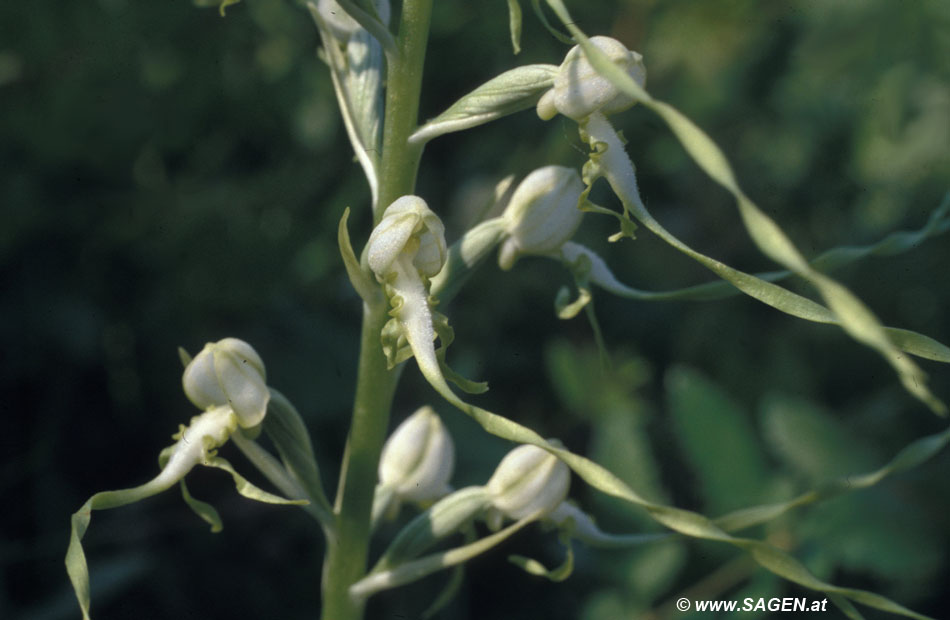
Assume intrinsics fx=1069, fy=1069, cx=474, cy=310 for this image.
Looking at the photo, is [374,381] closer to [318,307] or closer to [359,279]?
[359,279]

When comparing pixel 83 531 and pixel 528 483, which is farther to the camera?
pixel 528 483

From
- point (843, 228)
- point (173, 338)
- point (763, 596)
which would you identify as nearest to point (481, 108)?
point (763, 596)

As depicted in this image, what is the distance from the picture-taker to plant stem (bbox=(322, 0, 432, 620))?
149cm

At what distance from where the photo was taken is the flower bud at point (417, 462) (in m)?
1.84

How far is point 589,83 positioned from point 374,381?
1.73 ft

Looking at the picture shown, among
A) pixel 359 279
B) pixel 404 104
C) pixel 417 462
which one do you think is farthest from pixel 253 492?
pixel 404 104

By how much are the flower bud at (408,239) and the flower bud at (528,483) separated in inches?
17.1

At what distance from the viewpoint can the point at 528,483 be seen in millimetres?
1730

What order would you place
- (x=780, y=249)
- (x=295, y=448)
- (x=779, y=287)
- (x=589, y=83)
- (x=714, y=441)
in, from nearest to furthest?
(x=780, y=249) → (x=779, y=287) → (x=589, y=83) → (x=295, y=448) → (x=714, y=441)

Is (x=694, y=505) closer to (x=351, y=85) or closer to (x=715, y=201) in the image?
(x=715, y=201)

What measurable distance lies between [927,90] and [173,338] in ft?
7.05

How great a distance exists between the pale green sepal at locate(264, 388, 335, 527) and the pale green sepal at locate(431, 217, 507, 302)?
0.95 feet

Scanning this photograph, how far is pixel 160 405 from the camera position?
2.79m

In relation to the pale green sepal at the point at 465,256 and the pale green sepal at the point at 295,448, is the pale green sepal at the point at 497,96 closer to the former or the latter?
the pale green sepal at the point at 465,256
